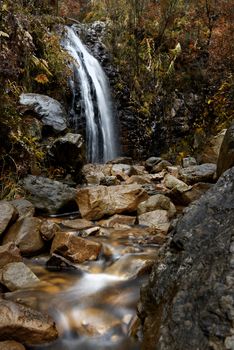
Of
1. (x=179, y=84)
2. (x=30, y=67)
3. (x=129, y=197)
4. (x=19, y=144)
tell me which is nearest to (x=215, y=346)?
(x=129, y=197)

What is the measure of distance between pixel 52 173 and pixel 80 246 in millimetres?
3935

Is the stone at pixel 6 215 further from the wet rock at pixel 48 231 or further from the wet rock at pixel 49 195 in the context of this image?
the wet rock at pixel 49 195

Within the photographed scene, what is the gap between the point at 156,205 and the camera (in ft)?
19.4

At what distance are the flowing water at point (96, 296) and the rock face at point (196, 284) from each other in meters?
0.45

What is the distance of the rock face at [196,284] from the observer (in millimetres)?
1729

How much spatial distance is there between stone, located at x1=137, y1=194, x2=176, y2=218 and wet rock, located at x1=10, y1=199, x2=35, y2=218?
1698 mm

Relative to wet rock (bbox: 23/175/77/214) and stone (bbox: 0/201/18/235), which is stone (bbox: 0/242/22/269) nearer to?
stone (bbox: 0/201/18/235)

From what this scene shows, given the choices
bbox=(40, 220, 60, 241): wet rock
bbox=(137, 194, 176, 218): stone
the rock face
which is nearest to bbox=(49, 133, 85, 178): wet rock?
bbox=(137, 194, 176, 218): stone

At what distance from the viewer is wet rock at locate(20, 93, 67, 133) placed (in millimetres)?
A: 8773

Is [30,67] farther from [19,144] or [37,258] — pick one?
[37,258]

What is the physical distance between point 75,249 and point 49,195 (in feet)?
7.17

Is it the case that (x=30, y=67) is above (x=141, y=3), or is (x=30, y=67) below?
below

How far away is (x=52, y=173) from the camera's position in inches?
311

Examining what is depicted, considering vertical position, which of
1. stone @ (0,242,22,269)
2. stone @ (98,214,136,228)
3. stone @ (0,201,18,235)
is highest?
stone @ (0,201,18,235)
